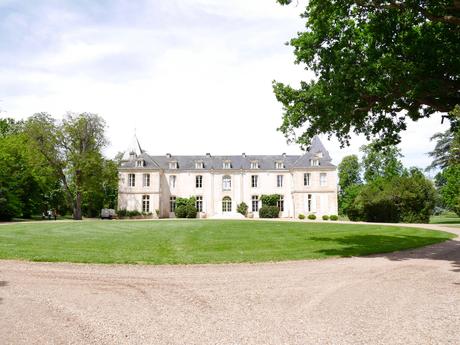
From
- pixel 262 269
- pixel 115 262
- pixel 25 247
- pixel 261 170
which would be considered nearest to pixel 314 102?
pixel 262 269

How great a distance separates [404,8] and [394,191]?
27344 mm

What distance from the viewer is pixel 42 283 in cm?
788

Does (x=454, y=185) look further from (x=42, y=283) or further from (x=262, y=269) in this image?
(x=42, y=283)

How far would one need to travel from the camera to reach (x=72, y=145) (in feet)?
146

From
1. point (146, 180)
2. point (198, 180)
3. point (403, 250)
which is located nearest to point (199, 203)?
point (198, 180)

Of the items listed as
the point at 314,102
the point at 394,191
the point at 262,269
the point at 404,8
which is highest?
the point at 404,8

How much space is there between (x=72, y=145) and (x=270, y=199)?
25.6m

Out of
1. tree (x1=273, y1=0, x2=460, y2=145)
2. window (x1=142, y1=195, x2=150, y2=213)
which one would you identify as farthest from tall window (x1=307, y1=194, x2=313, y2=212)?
tree (x1=273, y1=0, x2=460, y2=145)

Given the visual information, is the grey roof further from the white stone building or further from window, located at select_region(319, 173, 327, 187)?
window, located at select_region(319, 173, 327, 187)

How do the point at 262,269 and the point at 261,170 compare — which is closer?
the point at 262,269

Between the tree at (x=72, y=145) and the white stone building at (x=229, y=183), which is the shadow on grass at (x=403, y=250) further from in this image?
the tree at (x=72, y=145)

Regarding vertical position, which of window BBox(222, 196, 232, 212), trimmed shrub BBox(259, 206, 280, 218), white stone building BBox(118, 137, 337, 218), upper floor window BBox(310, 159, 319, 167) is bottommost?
trimmed shrub BBox(259, 206, 280, 218)

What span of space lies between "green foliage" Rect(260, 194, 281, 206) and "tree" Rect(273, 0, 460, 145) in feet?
113

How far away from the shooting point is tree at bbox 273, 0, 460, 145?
37.3 ft
